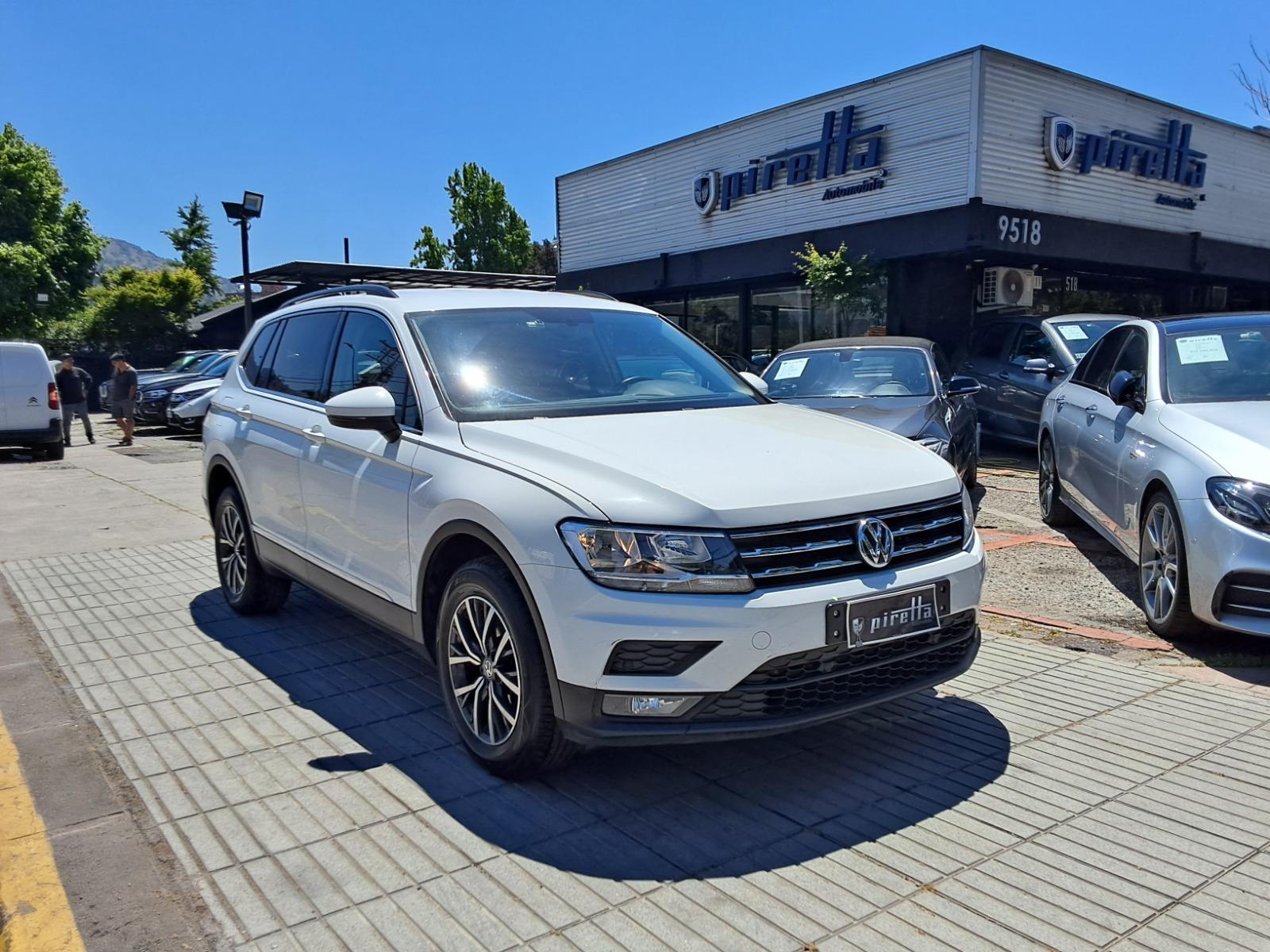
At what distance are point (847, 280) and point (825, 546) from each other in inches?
572

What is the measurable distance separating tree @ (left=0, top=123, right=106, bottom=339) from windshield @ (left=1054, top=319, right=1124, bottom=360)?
125 feet

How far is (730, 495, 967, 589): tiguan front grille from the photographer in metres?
3.15

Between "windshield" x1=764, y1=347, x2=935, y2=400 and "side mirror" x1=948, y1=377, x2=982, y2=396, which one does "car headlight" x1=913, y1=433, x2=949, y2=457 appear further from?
"windshield" x1=764, y1=347, x2=935, y2=400

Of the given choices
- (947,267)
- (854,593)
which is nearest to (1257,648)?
(854,593)

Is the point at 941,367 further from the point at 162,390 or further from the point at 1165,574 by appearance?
the point at 162,390

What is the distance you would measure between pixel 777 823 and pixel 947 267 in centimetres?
1533

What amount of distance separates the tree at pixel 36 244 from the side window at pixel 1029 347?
37348 mm

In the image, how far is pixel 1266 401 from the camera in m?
5.25

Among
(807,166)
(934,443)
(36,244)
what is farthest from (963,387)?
(36,244)

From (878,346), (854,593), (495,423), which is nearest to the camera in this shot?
(854,593)

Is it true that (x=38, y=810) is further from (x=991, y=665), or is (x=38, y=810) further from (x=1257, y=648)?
(x=1257, y=648)

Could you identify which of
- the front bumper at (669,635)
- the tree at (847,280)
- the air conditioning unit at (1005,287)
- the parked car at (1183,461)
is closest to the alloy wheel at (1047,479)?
the parked car at (1183,461)

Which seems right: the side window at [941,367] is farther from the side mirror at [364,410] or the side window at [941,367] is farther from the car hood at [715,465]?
the side mirror at [364,410]

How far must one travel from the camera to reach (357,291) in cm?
507
